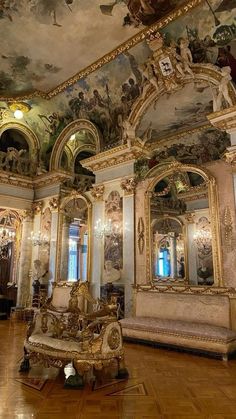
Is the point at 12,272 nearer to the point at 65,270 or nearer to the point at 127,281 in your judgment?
the point at 65,270

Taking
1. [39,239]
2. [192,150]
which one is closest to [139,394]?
[192,150]

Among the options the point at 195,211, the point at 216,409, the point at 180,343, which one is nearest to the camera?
the point at 216,409

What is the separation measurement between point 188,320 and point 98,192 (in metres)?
5.20

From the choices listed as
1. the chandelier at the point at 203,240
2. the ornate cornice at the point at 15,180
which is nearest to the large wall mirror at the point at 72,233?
the ornate cornice at the point at 15,180

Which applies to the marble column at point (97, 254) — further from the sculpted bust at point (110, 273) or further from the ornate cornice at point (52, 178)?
the ornate cornice at point (52, 178)

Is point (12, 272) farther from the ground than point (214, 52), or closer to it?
closer to it

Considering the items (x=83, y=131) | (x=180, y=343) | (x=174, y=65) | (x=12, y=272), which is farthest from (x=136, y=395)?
(x=12, y=272)

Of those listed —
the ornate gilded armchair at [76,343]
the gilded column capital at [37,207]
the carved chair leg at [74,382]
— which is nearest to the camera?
the carved chair leg at [74,382]

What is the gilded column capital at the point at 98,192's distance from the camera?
35.6 ft

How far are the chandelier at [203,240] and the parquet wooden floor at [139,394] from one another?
9.21ft

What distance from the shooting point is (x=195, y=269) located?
27.0 feet

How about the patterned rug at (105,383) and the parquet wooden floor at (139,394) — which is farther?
the patterned rug at (105,383)

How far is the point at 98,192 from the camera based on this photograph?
1091cm

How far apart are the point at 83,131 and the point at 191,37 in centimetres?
557
